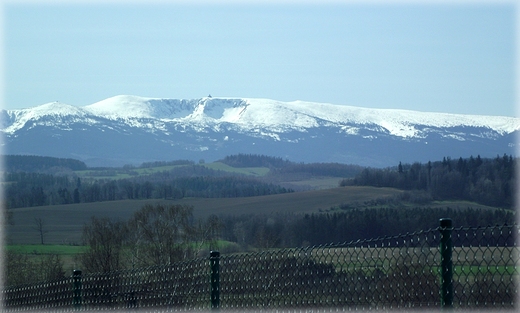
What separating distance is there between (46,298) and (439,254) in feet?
18.6

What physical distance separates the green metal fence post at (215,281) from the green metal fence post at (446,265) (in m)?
2.11

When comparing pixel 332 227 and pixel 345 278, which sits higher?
pixel 345 278

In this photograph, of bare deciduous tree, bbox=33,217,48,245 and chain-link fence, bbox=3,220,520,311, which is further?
bare deciduous tree, bbox=33,217,48,245

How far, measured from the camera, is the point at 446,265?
528 cm

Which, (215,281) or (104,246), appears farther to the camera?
(104,246)

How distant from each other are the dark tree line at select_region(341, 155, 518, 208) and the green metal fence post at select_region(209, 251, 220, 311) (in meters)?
53.0

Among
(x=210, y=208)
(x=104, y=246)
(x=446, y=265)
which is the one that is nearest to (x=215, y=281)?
(x=446, y=265)

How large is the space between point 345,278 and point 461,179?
79.6 metres

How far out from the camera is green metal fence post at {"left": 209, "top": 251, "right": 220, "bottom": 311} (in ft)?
21.7

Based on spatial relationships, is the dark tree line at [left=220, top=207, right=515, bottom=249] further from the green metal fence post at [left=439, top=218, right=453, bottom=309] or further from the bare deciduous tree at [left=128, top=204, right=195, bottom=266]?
the green metal fence post at [left=439, top=218, right=453, bottom=309]

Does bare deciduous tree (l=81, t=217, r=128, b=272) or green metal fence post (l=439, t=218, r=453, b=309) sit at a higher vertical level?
green metal fence post (l=439, t=218, r=453, b=309)

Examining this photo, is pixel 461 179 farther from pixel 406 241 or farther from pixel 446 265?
pixel 446 265

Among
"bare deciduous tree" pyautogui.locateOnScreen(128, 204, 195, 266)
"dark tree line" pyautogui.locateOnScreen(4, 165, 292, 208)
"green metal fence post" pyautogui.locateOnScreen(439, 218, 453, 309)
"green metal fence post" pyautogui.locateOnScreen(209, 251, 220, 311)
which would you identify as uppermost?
"green metal fence post" pyautogui.locateOnScreen(439, 218, 453, 309)

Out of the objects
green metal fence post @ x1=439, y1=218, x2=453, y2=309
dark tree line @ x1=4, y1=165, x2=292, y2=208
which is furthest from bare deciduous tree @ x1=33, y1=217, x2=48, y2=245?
green metal fence post @ x1=439, y1=218, x2=453, y2=309
